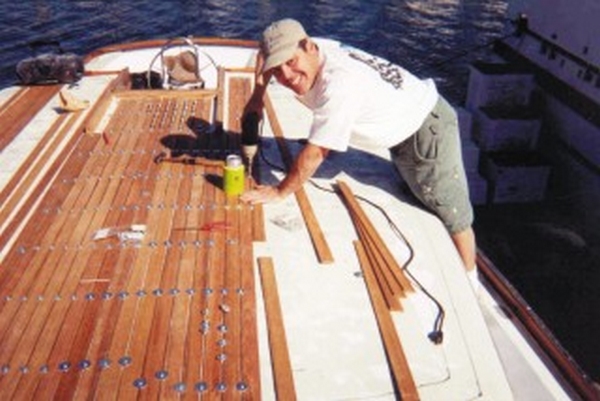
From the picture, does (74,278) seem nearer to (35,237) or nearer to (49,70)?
(35,237)

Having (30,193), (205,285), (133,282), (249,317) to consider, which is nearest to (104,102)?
(30,193)

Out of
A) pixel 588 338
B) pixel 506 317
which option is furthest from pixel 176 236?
pixel 588 338

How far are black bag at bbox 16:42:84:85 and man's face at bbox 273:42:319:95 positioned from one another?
202 inches

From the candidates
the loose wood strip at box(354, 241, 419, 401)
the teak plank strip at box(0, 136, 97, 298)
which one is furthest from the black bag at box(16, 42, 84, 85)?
the loose wood strip at box(354, 241, 419, 401)

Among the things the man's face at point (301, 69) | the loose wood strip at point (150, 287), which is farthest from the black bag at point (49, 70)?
the man's face at point (301, 69)

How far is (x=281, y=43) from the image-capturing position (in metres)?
4.12

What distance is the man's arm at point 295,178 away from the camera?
448cm

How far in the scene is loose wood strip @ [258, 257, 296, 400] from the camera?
335 centimetres

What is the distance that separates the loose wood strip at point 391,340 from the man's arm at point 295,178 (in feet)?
2.71

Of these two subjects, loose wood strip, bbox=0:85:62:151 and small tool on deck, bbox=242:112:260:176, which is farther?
loose wood strip, bbox=0:85:62:151

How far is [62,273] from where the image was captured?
421 cm

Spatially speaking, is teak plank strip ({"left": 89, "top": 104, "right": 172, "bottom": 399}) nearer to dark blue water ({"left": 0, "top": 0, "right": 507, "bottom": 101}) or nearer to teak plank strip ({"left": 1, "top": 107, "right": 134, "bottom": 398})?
teak plank strip ({"left": 1, "top": 107, "right": 134, "bottom": 398})

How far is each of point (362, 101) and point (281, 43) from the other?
785mm

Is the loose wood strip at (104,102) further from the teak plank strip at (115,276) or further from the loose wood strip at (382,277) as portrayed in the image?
the loose wood strip at (382,277)
